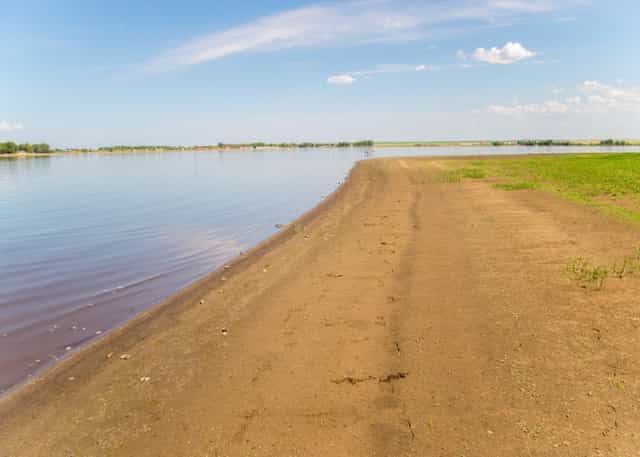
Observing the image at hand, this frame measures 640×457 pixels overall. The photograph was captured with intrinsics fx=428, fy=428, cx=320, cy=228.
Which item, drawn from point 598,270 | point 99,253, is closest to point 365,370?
point 598,270

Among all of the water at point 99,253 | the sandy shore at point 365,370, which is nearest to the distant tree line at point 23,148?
the water at point 99,253

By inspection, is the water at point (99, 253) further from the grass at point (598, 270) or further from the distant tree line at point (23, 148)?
the distant tree line at point (23, 148)

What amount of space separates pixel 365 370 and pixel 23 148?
181 meters

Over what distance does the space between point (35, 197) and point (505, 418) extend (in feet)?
109

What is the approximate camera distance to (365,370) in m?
5.72

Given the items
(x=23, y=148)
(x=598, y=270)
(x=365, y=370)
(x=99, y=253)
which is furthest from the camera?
(x=23, y=148)

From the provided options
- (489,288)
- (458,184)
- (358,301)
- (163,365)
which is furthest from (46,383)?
(458,184)

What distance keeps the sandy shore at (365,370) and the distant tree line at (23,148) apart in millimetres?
164498

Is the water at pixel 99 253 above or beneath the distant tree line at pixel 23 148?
beneath

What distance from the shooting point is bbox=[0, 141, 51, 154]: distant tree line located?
139212 mm

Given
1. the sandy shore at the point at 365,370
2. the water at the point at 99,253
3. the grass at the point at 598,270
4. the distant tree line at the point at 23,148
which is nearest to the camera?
the sandy shore at the point at 365,370

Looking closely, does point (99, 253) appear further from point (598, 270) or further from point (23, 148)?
point (23, 148)

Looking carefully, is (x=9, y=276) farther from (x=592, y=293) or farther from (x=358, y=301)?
(x=592, y=293)

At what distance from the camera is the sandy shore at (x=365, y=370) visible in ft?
14.6
